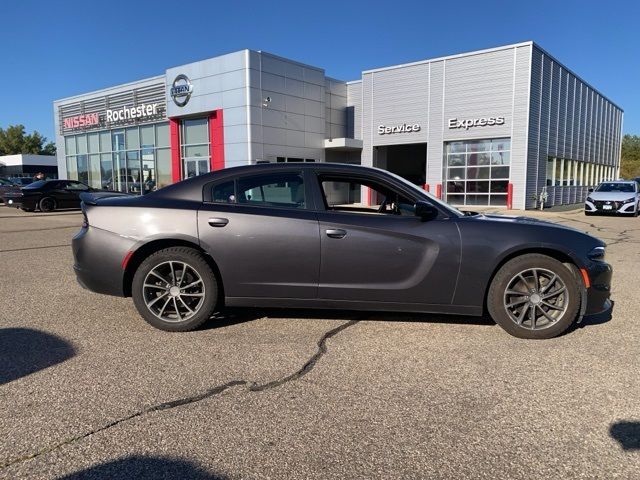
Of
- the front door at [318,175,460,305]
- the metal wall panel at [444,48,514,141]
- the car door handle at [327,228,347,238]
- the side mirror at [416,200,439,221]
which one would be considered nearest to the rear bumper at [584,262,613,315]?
the front door at [318,175,460,305]

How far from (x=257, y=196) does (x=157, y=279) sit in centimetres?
122

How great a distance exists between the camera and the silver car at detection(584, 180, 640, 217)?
18.6m

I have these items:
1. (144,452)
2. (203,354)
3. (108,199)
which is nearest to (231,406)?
(144,452)

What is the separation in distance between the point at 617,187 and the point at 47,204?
24182mm

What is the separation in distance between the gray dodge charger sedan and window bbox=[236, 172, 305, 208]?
10 millimetres

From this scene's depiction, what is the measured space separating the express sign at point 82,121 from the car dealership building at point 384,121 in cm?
78

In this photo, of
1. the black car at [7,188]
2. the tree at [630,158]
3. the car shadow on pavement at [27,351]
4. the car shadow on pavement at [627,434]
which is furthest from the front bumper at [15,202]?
the tree at [630,158]

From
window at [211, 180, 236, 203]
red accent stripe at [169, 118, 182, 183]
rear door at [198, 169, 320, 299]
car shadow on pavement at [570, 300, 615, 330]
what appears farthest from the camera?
red accent stripe at [169, 118, 182, 183]

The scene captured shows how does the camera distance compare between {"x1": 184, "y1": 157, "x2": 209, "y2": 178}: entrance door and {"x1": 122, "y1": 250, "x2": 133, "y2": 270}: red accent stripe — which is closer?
{"x1": 122, "y1": 250, "x2": 133, "y2": 270}: red accent stripe

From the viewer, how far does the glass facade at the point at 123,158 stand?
29188mm

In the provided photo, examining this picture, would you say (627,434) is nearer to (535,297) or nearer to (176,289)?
(535,297)

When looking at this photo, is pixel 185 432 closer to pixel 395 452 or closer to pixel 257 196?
pixel 395 452

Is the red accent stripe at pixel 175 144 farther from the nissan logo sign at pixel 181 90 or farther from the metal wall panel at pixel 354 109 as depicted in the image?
the metal wall panel at pixel 354 109

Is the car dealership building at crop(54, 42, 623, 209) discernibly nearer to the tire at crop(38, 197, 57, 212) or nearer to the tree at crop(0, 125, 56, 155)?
the tire at crop(38, 197, 57, 212)
